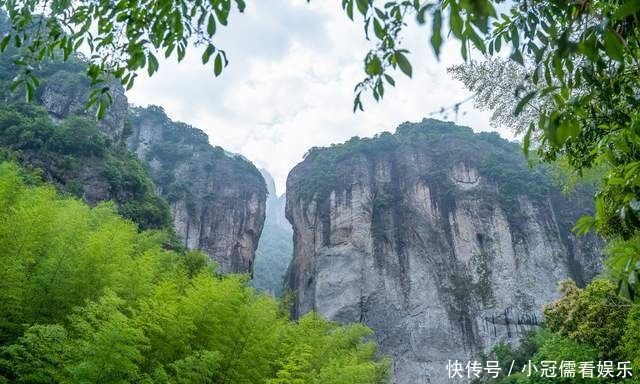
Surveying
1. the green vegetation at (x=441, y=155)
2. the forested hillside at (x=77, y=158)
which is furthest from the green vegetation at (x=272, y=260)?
the forested hillside at (x=77, y=158)

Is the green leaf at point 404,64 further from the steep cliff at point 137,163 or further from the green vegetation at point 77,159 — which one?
the green vegetation at point 77,159

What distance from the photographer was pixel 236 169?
32.5 meters

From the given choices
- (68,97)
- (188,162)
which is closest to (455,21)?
(68,97)

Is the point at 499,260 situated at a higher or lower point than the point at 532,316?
higher

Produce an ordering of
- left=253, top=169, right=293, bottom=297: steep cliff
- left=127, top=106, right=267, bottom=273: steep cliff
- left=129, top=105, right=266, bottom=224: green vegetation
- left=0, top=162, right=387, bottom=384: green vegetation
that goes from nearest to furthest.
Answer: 1. left=0, top=162, right=387, bottom=384: green vegetation
2. left=127, top=106, right=267, bottom=273: steep cliff
3. left=129, top=105, right=266, bottom=224: green vegetation
4. left=253, top=169, right=293, bottom=297: steep cliff

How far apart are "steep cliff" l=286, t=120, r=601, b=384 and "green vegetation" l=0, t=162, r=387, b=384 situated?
652 inches

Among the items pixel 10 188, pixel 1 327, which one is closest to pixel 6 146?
pixel 10 188

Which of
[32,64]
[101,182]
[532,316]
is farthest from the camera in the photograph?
[532,316]

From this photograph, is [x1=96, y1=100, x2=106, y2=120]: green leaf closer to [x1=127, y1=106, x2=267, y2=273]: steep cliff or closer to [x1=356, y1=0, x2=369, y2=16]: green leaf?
[x1=356, y1=0, x2=369, y2=16]: green leaf

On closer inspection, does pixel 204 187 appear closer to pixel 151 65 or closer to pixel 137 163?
pixel 137 163

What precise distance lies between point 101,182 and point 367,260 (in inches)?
529

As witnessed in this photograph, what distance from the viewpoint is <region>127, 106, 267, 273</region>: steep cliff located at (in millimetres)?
28516

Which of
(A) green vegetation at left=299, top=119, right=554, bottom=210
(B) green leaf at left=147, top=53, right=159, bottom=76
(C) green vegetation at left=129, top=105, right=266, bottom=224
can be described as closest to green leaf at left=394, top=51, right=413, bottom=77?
(B) green leaf at left=147, top=53, right=159, bottom=76

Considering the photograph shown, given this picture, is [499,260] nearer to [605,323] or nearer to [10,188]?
[605,323]
